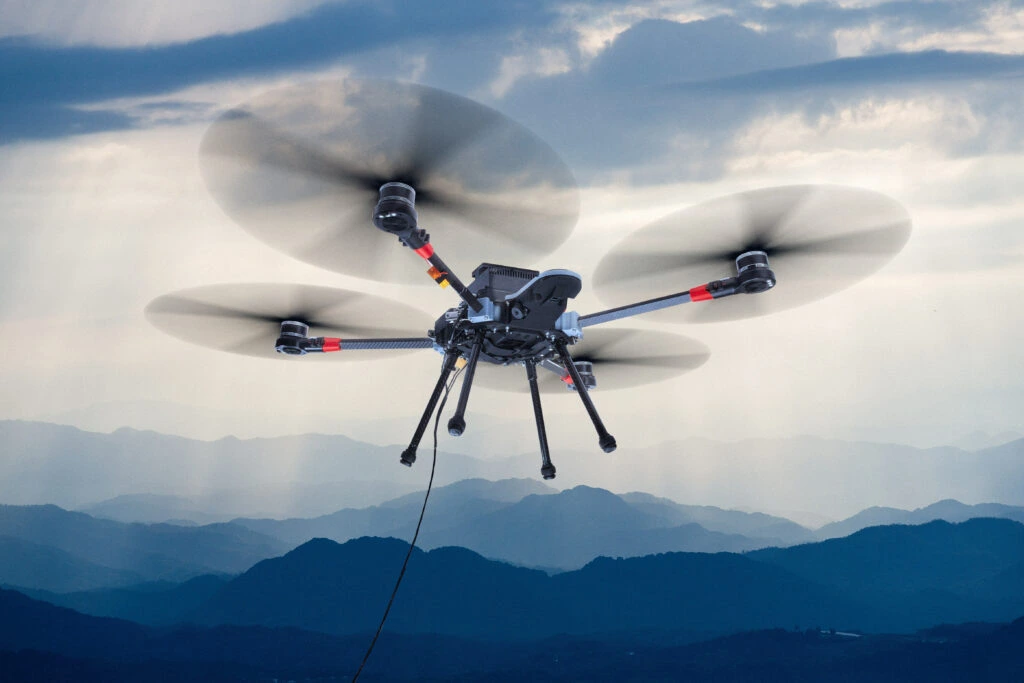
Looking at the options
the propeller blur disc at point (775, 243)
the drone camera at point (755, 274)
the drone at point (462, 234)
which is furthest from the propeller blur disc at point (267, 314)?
the drone camera at point (755, 274)

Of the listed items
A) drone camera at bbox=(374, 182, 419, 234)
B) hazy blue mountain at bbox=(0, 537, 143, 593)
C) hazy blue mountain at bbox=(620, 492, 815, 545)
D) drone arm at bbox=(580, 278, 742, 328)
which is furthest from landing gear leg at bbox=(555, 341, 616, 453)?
hazy blue mountain at bbox=(0, 537, 143, 593)

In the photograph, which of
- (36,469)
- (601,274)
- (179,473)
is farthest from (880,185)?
(36,469)

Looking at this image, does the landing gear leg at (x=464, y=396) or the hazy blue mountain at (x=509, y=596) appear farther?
the hazy blue mountain at (x=509, y=596)

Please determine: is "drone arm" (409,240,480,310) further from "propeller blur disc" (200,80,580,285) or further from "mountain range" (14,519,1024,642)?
"mountain range" (14,519,1024,642)

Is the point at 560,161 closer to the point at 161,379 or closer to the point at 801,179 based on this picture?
the point at 801,179

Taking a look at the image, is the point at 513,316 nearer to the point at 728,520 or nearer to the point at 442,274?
the point at 442,274

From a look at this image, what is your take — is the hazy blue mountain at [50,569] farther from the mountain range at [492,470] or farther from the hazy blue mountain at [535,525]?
the hazy blue mountain at [535,525]
